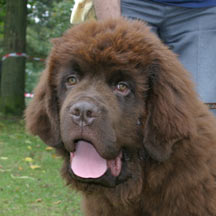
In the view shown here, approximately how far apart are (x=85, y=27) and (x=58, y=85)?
432mm

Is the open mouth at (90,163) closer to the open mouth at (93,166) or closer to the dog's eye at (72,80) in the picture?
the open mouth at (93,166)

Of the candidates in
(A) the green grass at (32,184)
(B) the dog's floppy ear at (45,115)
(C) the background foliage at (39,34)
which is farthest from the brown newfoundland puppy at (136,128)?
(C) the background foliage at (39,34)

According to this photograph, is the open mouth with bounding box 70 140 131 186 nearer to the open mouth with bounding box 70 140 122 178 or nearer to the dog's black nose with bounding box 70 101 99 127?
the open mouth with bounding box 70 140 122 178

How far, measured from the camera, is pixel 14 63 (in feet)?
36.2

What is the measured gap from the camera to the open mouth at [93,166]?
2453mm

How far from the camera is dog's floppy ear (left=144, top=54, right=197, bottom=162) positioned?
245cm

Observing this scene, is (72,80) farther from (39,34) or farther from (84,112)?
(39,34)

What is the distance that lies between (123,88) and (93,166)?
0.53 meters

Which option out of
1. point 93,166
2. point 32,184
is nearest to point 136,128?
point 93,166

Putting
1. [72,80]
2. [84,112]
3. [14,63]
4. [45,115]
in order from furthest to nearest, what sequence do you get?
[14,63]
[45,115]
[72,80]
[84,112]

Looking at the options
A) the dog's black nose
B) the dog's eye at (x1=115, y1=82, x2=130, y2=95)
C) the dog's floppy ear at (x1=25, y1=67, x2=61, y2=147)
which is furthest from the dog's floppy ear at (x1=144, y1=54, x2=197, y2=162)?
the dog's floppy ear at (x1=25, y1=67, x2=61, y2=147)

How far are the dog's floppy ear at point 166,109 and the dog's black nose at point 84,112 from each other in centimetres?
42

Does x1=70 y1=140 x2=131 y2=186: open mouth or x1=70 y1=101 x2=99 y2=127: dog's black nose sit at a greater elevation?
x1=70 y1=101 x2=99 y2=127: dog's black nose

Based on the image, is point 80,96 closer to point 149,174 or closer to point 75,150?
point 75,150
